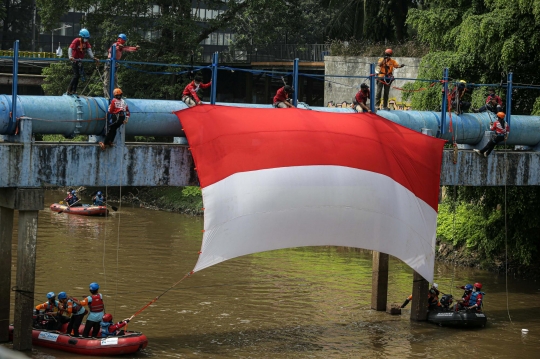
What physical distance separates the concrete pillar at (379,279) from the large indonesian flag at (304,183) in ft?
11.2

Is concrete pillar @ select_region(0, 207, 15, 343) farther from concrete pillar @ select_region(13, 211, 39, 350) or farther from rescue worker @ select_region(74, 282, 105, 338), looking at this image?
rescue worker @ select_region(74, 282, 105, 338)

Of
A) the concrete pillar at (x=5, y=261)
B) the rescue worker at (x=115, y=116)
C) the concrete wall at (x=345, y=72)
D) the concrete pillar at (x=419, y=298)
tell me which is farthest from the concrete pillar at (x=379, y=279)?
the concrete wall at (x=345, y=72)

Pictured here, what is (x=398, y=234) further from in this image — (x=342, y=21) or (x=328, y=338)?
(x=342, y=21)

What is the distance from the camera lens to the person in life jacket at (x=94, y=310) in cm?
1980

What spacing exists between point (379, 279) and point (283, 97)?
6.71 m

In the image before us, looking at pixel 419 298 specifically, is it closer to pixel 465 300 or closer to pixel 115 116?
pixel 465 300

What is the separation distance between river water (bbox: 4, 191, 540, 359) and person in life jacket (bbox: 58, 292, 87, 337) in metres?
0.80

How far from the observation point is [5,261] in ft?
62.3

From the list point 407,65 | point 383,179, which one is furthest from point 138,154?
point 407,65

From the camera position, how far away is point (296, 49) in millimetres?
56562

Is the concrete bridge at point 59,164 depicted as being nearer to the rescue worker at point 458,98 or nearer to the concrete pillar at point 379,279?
the concrete pillar at point 379,279

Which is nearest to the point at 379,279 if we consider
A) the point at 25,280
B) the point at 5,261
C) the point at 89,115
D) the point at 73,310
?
the point at 73,310

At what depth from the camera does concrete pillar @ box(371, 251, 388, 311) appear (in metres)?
25.2

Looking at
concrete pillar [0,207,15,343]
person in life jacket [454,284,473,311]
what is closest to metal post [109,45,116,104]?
concrete pillar [0,207,15,343]
